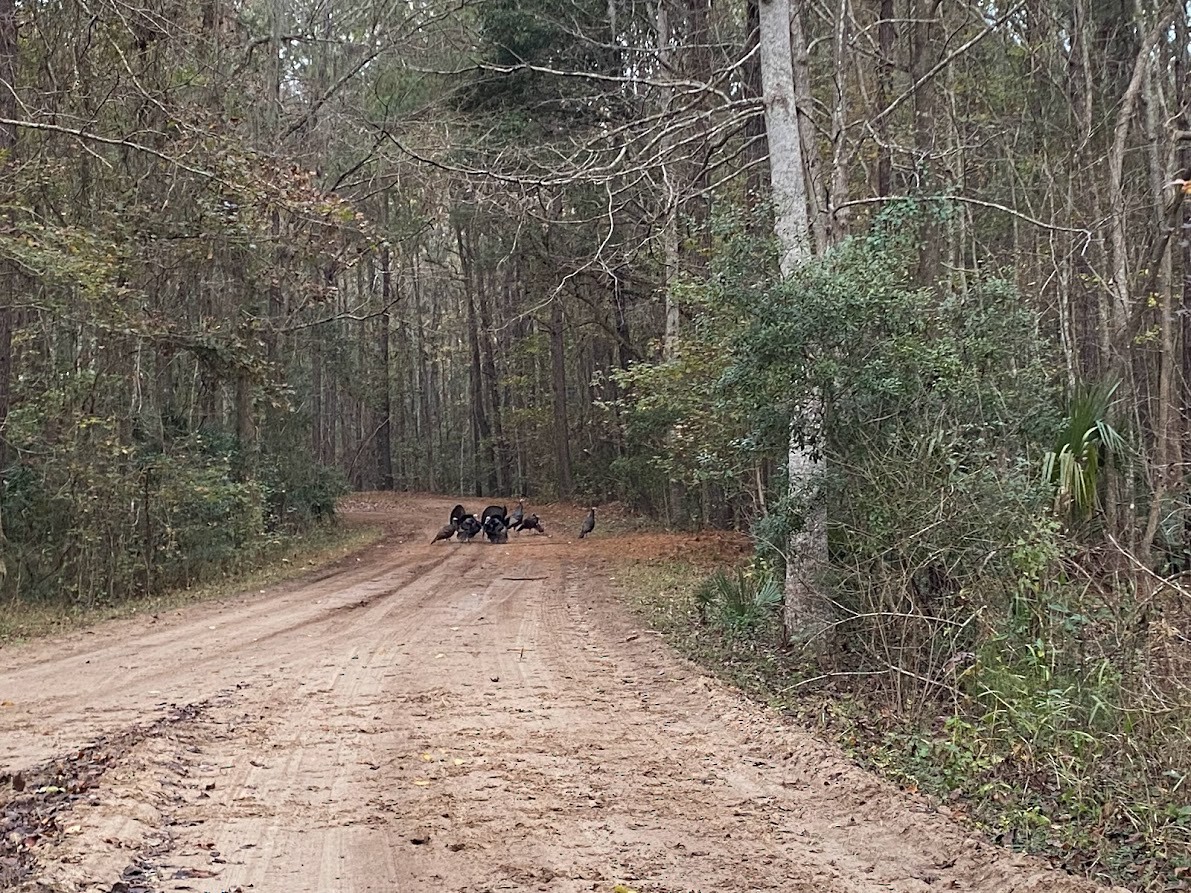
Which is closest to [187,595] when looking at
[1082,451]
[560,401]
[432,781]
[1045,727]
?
[432,781]

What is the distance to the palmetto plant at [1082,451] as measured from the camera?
937 centimetres

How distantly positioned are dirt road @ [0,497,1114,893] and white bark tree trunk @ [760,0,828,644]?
125 centimetres

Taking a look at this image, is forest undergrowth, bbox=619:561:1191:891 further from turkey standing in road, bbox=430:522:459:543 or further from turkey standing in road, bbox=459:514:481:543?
turkey standing in road, bbox=430:522:459:543

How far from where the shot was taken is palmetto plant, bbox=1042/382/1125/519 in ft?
30.7

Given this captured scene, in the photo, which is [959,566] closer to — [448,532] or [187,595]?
[187,595]

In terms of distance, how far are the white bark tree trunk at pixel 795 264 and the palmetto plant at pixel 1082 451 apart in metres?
2.07

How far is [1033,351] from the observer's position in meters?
8.77

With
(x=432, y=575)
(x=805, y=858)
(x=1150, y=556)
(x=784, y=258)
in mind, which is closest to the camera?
(x=805, y=858)

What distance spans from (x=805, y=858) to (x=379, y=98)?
23934mm

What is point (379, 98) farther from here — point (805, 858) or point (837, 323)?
point (805, 858)

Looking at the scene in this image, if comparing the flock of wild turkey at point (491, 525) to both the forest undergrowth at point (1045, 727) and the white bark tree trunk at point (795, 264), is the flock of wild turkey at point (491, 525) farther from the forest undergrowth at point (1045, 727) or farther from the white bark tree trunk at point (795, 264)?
the forest undergrowth at point (1045, 727)

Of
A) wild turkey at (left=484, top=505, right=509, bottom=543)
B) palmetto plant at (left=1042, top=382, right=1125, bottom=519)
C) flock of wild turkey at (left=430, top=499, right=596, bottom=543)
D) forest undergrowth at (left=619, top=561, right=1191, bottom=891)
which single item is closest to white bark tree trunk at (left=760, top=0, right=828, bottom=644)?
forest undergrowth at (left=619, top=561, right=1191, bottom=891)

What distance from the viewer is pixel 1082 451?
9.66 m

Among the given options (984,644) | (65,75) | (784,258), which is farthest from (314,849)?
(65,75)
